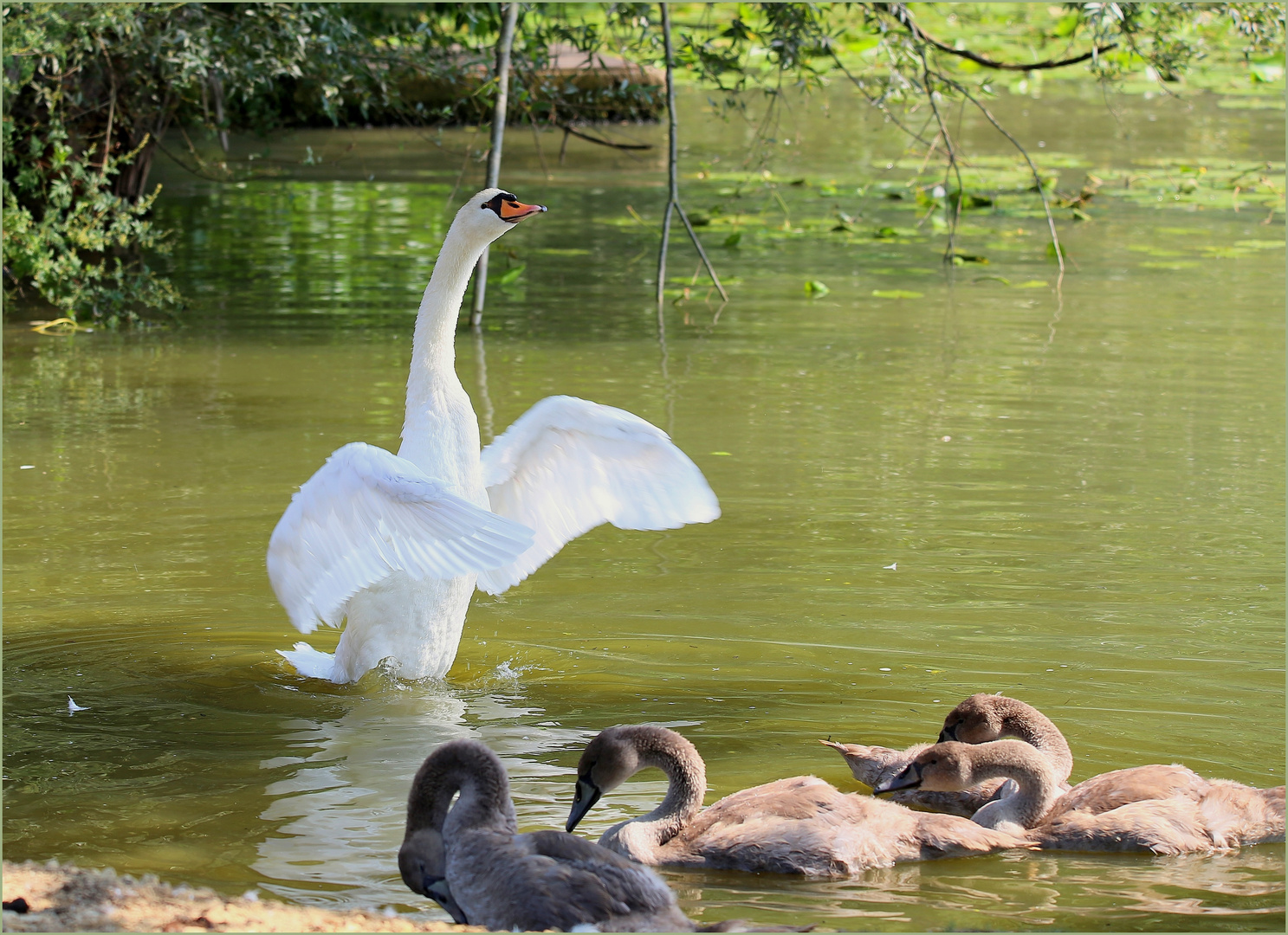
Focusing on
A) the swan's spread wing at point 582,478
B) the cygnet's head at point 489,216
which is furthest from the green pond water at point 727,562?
the cygnet's head at point 489,216

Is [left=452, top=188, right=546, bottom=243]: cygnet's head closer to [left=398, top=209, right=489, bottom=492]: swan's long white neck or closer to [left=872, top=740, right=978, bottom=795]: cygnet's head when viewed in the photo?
[left=398, top=209, right=489, bottom=492]: swan's long white neck

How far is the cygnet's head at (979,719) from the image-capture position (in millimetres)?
5070

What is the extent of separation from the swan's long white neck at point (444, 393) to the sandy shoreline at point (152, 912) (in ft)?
7.18

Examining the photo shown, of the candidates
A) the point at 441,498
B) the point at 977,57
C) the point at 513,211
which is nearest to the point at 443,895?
the point at 441,498

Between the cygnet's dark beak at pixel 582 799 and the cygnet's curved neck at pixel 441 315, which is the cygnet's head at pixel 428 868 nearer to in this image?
the cygnet's dark beak at pixel 582 799

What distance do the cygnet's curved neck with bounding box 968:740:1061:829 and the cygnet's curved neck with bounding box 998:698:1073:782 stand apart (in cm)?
18

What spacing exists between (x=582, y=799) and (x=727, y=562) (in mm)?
3028

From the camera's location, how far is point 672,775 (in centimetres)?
462

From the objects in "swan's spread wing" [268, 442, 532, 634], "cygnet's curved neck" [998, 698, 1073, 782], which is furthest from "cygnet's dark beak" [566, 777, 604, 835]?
"cygnet's curved neck" [998, 698, 1073, 782]

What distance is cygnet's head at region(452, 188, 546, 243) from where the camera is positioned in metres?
6.40

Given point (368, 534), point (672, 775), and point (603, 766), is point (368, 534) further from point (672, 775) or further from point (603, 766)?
point (672, 775)

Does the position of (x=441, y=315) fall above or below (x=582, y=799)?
above

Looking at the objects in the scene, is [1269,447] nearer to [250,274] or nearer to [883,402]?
[883,402]

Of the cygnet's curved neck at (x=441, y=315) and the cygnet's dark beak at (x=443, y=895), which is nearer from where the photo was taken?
the cygnet's dark beak at (x=443, y=895)
